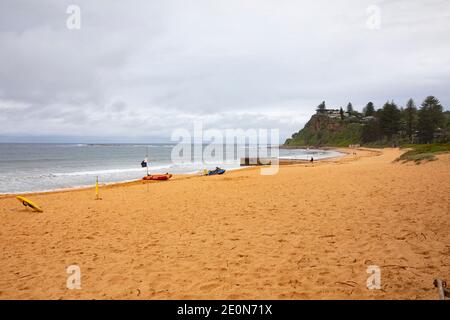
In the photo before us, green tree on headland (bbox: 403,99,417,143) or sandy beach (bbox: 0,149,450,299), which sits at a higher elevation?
green tree on headland (bbox: 403,99,417,143)

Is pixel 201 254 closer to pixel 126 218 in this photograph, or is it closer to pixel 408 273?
pixel 408 273

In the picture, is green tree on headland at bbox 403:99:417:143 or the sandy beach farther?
green tree on headland at bbox 403:99:417:143

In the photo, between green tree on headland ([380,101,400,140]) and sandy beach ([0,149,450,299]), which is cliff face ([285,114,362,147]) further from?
sandy beach ([0,149,450,299])

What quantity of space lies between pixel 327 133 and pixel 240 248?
481ft

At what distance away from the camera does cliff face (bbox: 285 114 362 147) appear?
127 metres

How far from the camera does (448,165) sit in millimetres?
17531

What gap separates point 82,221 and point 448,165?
22.0 m

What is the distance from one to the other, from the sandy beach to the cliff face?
122 metres

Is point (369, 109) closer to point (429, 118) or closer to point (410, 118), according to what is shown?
point (410, 118)

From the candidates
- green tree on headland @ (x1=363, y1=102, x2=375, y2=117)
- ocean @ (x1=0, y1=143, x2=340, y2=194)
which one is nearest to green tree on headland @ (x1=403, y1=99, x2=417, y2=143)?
ocean @ (x1=0, y1=143, x2=340, y2=194)

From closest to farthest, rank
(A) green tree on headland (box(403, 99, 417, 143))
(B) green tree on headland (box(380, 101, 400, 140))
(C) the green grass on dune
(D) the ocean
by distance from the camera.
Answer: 1. (C) the green grass on dune
2. (D) the ocean
3. (A) green tree on headland (box(403, 99, 417, 143))
4. (B) green tree on headland (box(380, 101, 400, 140))

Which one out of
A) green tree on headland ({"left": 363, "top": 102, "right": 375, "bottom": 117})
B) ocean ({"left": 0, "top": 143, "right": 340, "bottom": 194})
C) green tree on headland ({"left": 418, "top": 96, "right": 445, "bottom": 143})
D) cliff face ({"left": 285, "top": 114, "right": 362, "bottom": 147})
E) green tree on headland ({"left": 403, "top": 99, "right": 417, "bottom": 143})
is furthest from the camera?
green tree on headland ({"left": 363, "top": 102, "right": 375, "bottom": 117})

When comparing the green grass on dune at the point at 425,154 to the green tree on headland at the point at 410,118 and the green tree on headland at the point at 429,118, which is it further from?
the green tree on headland at the point at 410,118
